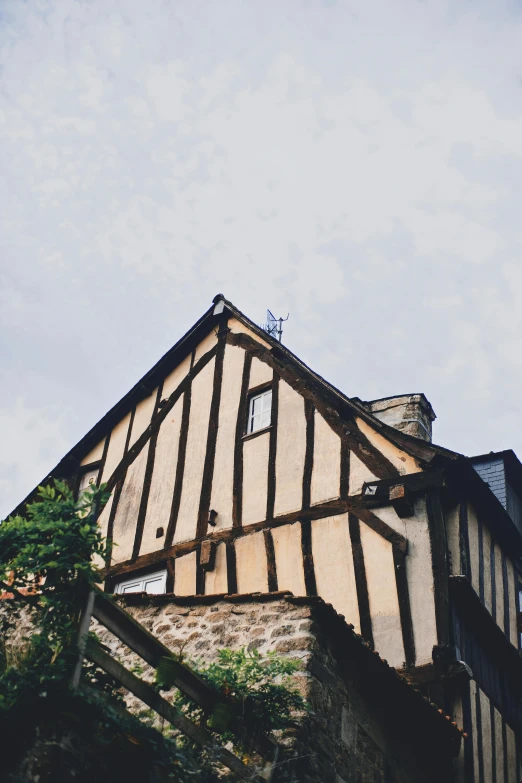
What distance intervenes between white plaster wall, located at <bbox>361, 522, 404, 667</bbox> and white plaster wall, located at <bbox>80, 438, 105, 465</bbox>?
196 inches

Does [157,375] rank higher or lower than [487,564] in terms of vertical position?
higher

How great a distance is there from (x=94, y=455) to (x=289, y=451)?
3.75m

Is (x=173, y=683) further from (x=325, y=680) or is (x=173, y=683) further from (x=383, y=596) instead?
(x=383, y=596)

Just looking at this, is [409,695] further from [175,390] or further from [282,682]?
[175,390]

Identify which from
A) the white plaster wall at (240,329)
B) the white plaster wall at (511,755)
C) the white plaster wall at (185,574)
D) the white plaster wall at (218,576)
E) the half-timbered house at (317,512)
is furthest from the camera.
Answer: the white plaster wall at (240,329)

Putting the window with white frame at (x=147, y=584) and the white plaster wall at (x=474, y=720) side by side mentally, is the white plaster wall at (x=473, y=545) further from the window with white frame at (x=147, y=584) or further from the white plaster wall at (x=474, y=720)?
the window with white frame at (x=147, y=584)

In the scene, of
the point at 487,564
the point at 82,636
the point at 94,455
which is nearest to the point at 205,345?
the point at 94,455

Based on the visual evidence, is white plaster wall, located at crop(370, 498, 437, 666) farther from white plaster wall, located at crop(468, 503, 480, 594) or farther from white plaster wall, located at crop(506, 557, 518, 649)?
white plaster wall, located at crop(506, 557, 518, 649)

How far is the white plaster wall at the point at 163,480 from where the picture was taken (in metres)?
10.9

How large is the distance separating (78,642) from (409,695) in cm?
335

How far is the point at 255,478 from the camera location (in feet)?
33.9

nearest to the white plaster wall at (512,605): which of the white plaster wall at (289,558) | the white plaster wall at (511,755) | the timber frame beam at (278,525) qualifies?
the white plaster wall at (511,755)

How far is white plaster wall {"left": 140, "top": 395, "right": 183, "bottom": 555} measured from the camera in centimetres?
1090

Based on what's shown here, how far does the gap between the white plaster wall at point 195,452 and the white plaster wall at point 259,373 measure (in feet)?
2.31
